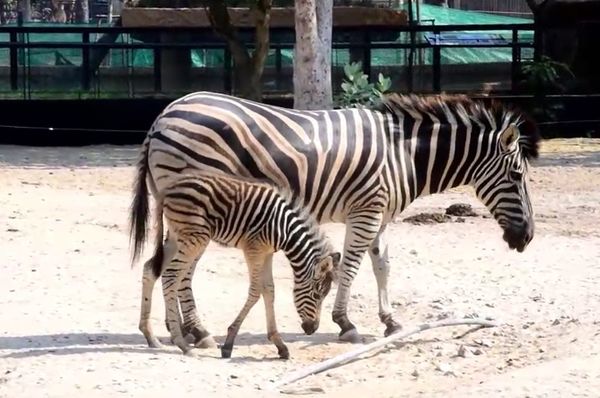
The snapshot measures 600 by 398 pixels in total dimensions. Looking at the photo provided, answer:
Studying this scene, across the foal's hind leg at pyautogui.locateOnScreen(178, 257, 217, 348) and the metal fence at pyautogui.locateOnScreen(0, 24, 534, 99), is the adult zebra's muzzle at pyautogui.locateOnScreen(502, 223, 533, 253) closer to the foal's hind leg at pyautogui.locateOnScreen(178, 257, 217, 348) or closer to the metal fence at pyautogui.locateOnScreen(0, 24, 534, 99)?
the foal's hind leg at pyautogui.locateOnScreen(178, 257, 217, 348)

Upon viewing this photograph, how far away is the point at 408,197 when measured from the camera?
8.27 metres

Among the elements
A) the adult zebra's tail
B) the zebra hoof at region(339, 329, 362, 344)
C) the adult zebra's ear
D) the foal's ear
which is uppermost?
the adult zebra's ear

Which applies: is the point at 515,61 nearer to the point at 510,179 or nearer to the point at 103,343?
the point at 510,179

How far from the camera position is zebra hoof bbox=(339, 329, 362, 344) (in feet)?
26.3

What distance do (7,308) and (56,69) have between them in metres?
11.5

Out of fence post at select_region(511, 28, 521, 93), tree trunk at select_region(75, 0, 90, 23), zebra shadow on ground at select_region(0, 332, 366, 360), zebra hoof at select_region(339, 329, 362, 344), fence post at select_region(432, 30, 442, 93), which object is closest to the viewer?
zebra shadow on ground at select_region(0, 332, 366, 360)

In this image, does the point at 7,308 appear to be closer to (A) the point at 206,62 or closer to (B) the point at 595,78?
(A) the point at 206,62

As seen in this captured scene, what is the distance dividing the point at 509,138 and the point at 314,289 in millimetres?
1806

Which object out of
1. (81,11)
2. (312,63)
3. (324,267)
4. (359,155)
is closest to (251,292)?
(324,267)

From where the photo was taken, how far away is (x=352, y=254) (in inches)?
319

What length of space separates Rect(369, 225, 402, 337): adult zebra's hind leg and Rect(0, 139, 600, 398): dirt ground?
158mm

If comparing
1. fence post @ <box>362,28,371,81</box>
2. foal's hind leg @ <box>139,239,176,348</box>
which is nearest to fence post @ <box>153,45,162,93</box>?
fence post @ <box>362,28,371,81</box>

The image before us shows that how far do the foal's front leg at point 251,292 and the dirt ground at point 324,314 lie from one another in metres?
0.08

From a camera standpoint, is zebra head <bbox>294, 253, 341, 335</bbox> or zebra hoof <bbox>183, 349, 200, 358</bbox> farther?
zebra head <bbox>294, 253, 341, 335</bbox>
